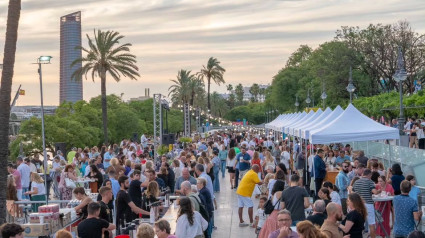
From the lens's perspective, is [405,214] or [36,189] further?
[36,189]

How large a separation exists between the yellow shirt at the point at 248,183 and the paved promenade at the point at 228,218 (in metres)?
1.07

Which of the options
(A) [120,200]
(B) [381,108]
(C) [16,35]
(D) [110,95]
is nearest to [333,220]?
(A) [120,200]

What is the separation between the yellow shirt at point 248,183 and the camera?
1883 centimetres

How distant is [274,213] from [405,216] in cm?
235

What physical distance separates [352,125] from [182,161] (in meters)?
5.86

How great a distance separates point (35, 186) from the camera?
69.9 feet

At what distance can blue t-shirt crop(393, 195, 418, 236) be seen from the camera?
13297 millimetres

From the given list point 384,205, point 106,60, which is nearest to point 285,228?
point 384,205

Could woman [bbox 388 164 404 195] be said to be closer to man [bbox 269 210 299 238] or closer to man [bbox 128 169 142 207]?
man [bbox 128 169 142 207]

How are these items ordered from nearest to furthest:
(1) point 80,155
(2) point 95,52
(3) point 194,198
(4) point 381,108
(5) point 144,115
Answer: (3) point 194,198, (1) point 80,155, (4) point 381,108, (2) point 95,52, (5) point 144,115

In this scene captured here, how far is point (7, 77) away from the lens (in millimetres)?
18203

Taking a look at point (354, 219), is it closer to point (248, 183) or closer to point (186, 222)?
point (186, 222)

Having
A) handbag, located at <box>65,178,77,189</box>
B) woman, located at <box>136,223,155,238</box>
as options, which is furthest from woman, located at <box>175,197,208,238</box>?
handbag, located at <box>65,178,77,189</box>

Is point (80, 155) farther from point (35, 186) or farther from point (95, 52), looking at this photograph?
point (95, 52)
